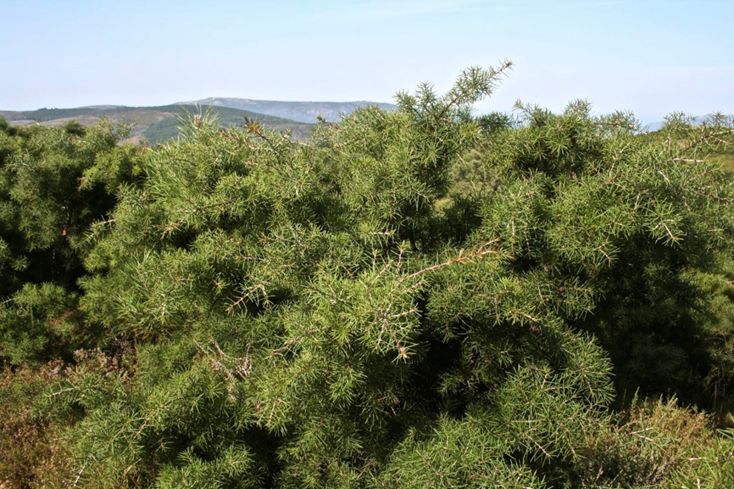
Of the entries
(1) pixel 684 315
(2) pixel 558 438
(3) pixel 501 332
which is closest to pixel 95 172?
(3) pixel 501 332

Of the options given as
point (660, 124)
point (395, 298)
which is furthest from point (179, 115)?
point (660, 124)

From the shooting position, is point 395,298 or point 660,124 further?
point 660,124

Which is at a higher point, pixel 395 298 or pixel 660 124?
pixel 660 124

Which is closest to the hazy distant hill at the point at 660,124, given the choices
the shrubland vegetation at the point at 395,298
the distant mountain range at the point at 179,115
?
the shrubland vegetation at the point at 395,298

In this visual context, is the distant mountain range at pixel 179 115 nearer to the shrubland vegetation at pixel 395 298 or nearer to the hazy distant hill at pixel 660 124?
the shrubland vegetation at pixel 395 298

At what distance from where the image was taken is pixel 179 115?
9.52ft

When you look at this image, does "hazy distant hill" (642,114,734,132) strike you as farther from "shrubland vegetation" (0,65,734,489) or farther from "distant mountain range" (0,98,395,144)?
"distant mountain range" (0,98,395,144)

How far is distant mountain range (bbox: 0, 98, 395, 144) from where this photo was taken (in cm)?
297

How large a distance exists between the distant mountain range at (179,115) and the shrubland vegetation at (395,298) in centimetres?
29

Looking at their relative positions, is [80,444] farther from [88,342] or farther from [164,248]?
[88,342]

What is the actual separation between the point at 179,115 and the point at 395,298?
2.10 metres

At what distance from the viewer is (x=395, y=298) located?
5.50ft

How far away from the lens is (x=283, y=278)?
7.24 feet

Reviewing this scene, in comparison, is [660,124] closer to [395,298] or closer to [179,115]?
[395,298]
